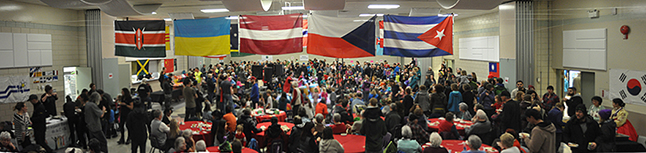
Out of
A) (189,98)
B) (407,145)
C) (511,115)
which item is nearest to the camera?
(407,145)

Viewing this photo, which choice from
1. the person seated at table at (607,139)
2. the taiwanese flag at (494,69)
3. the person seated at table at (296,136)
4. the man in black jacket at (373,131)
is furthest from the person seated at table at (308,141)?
the taiwanese flag at (494,69)

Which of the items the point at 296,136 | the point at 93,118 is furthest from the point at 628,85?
Result: the point at 93,118

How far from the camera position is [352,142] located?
22.4ft

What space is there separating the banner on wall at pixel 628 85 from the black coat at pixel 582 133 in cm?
242

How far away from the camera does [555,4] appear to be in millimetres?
11328

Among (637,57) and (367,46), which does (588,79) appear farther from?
(367,46)

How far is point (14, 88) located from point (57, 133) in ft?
13.4

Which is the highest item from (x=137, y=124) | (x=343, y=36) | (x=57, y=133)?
(x=343, y=36)

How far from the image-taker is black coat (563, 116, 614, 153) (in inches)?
263

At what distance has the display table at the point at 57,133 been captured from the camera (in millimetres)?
8250

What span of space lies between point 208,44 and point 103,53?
23.1ft

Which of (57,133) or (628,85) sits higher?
(628,85)

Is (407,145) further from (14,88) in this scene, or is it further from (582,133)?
(14,88)

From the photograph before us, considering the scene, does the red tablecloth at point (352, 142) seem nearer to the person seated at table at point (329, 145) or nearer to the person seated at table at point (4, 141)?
the person seated at table at point (329, 145)
